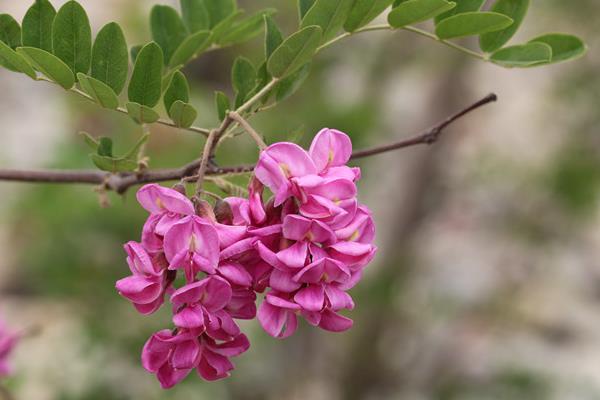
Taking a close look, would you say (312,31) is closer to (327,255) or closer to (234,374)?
(327,255)

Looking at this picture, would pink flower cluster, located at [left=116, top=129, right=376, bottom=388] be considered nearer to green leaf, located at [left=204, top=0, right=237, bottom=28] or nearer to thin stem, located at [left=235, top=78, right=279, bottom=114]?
thin stem, located at [left=235, top=78, right=279, bottom=114]

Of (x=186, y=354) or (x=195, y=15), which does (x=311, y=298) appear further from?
(x=195, y=15)

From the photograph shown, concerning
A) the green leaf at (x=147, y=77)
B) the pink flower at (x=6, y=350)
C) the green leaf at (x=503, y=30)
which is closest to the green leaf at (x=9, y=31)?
the green leaf at (x=147, y=77)

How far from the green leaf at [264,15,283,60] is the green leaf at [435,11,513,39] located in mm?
156

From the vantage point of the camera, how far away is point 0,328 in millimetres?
1202

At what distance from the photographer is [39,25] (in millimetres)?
680

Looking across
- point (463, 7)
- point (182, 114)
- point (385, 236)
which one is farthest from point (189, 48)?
point (385, 236)

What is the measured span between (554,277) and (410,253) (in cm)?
194

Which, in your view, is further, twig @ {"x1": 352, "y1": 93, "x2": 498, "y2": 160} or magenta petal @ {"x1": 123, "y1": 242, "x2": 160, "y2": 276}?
twig @ {"x1": 352, "y1": 93, "x2": 498, "y2": 160}

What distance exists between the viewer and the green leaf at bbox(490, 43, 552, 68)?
0.71 metres

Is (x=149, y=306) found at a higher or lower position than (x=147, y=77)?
lower

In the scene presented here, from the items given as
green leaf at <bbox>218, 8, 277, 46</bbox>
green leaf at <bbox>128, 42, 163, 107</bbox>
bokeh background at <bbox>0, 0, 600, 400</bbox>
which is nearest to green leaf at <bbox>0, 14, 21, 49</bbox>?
green leaf at <bbox>128, 42, 163, 107</bbox>

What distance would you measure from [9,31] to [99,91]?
11cm

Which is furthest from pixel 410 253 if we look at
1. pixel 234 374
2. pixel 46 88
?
pixel 46 88
